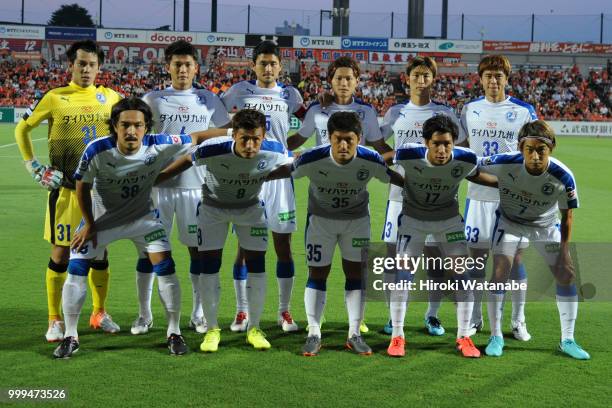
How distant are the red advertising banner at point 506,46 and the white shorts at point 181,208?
48737mm

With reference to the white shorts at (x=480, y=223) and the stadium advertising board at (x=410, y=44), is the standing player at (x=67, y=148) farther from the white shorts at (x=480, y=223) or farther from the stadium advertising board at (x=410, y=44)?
the stadium advertising board at (x=410, y=44)

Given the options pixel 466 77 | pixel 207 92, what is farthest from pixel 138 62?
pixel 207 92

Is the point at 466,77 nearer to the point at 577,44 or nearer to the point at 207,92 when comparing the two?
the point at 577,44

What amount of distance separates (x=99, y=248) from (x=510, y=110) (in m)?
3.62

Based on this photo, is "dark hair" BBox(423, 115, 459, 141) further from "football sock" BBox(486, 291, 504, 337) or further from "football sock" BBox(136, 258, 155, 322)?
"football sock" BBox(136, 258, 155, 322)

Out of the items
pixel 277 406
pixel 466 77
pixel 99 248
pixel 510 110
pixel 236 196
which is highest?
pixel 466 77

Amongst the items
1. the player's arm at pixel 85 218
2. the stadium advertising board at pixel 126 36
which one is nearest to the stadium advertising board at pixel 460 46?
the stadium advertising board at pixel 126 36

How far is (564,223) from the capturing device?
5.37m

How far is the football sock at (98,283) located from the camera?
606 cm

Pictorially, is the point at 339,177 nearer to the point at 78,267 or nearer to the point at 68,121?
the point at 78,267

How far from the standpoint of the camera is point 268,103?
6.59 metres

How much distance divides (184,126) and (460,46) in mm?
47074

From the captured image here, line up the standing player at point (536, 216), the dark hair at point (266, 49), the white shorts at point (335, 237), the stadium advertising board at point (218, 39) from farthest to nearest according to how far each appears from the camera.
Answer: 1. the stadium advertising board at point (218, 39)
2. the dark hair at point (266, 49)
3. the white shorts at point (335, 237)
4. the standing player at point (536, 216)

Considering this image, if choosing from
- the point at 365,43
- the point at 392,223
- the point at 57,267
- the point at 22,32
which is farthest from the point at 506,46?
the point at 57,267
